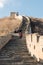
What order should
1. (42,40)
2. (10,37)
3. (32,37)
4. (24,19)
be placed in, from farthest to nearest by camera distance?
(24,19) < (10,37) < (32,37) < (42,40)

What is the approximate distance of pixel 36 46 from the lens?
2122cm

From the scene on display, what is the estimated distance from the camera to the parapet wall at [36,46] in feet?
65.4

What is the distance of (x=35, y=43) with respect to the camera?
2147cm

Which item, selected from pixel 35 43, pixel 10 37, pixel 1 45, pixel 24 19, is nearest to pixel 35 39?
pixel 35 43

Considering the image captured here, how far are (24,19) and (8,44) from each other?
19.4 m

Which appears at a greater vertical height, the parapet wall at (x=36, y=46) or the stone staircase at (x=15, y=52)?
the parapet wall at (x=36, y=46)

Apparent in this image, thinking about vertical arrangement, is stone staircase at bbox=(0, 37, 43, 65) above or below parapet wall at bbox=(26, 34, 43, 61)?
below

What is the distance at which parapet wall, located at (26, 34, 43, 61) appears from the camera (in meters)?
19.9

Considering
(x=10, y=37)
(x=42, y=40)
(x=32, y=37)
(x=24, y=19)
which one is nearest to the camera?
(x=42, y=40)

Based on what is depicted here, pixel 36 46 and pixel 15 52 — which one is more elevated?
pixel 36 46

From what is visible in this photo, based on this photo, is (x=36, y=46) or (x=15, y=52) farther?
(x=15, y=52)

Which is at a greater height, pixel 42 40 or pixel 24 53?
pixel 42 40

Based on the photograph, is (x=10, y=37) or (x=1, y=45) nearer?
(x=1, y=45)

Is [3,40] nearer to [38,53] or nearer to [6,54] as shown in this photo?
[6,54]
